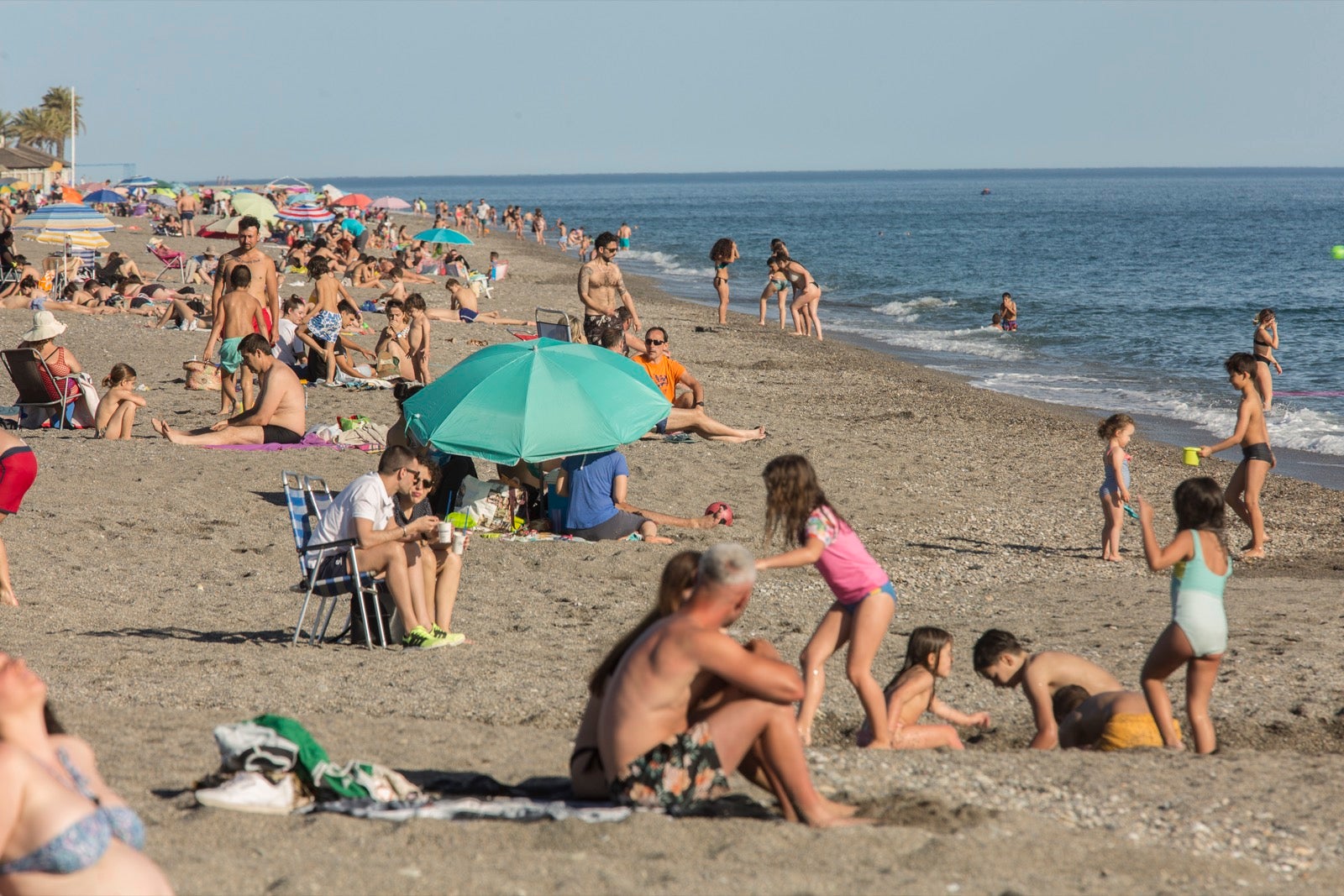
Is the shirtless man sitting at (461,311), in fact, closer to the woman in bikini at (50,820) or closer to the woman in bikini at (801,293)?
the woman in bikini at (801,293)

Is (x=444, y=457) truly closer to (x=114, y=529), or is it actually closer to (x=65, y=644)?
(x=114, y=529)

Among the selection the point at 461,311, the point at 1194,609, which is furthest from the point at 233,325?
the point at 1194,609

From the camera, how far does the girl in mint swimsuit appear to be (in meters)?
5.02

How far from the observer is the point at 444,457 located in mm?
8656

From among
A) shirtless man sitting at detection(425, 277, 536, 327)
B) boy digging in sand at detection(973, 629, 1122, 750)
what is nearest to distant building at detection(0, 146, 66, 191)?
shirtless man sitting at detection(425, 277, 536, 327)

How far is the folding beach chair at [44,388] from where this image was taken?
34.8ft

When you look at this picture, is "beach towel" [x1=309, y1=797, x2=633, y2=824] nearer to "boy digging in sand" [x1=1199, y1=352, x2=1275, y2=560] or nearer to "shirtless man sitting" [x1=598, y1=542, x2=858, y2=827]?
"shirtless man sitting" [x1=598, y1=542, x2=858, y2=827]

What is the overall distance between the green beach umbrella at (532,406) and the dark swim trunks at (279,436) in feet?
8.64

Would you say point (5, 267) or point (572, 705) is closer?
point (572, 705)

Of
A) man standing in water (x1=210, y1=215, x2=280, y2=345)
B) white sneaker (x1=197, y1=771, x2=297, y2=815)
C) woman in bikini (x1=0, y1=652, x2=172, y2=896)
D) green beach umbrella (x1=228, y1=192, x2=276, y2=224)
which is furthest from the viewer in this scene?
green beach umbrella (x1=228, y1=192, x2=276, y2=224)

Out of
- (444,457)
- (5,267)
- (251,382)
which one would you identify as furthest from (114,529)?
(5,267)

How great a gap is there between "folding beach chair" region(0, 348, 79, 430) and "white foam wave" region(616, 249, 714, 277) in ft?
100

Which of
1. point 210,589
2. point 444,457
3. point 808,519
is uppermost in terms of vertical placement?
point 808,519

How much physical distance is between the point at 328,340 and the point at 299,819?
983 centimetres
